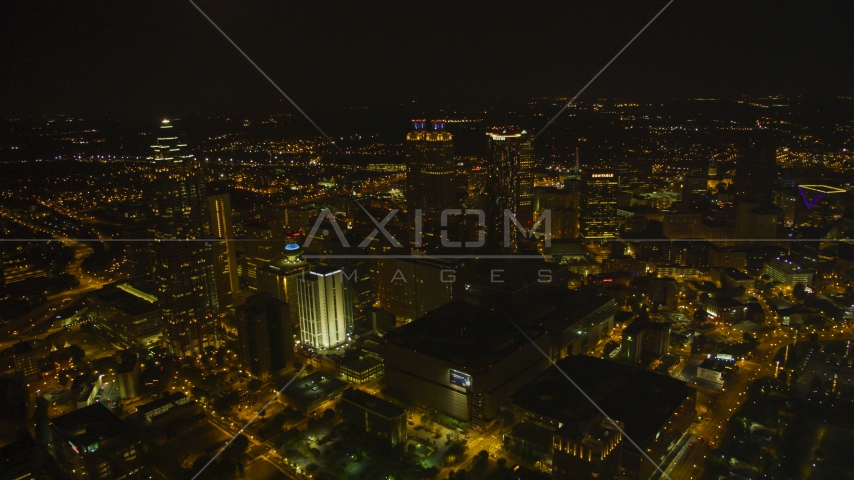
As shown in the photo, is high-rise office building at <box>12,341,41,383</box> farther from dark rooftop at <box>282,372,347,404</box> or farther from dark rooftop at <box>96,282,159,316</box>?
dark rooftop at <box>282,372,347,404</box>

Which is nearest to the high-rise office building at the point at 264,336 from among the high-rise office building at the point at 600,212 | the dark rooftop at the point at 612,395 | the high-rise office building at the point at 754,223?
the dark rooftop at the point at 612,395

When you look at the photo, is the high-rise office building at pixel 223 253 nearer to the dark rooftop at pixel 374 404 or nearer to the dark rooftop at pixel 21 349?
the dark rooftop at pixel 21 349

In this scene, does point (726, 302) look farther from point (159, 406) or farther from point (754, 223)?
point (159, 406)

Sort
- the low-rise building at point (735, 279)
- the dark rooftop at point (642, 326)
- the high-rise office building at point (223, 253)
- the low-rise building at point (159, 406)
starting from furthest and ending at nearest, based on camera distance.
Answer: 1. the low-rise building at point (735, 279)
2. the high-rise office building at point (223, 253)
3. the dark rooftop at point (642, 326)
4. the low-rise building at point (159, 406)

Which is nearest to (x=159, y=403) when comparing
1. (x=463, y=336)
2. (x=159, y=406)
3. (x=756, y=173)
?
(x=159, y=406)

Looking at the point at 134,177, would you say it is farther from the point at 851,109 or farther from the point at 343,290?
the point at 851,109

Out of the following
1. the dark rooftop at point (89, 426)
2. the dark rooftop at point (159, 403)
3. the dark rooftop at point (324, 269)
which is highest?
the dark rooftop at point (324, 269)
